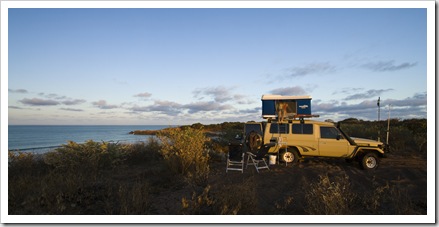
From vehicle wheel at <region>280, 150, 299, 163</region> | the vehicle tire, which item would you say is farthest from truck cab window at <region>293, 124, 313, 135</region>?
the vehicle tire

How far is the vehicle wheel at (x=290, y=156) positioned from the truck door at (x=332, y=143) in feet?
2.99

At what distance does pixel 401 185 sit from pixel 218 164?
578cm

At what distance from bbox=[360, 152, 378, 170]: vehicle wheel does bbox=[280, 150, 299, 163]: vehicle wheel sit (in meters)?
2.20

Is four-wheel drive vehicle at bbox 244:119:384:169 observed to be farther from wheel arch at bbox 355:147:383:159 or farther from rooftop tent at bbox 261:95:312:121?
rooftop tent at bbox 261:95:312:121

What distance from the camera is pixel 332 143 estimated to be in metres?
9.93

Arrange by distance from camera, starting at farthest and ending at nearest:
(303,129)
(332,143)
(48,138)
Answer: (48,138) → (303,129) → (332,143)

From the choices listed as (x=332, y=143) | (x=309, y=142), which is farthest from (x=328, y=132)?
(x=309, y=142)

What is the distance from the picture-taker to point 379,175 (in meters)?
8.44

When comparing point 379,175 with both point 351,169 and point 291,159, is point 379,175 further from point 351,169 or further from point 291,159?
point 291,159

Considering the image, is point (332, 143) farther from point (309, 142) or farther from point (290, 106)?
point (290, 106)

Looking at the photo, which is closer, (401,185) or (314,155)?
(401,185)

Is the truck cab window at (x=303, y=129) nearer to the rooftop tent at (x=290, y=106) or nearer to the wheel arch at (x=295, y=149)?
the rooftop tent at (x=290, y=106)

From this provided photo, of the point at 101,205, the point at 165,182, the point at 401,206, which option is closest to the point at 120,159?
the point at 165,182

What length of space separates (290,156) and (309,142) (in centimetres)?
87
